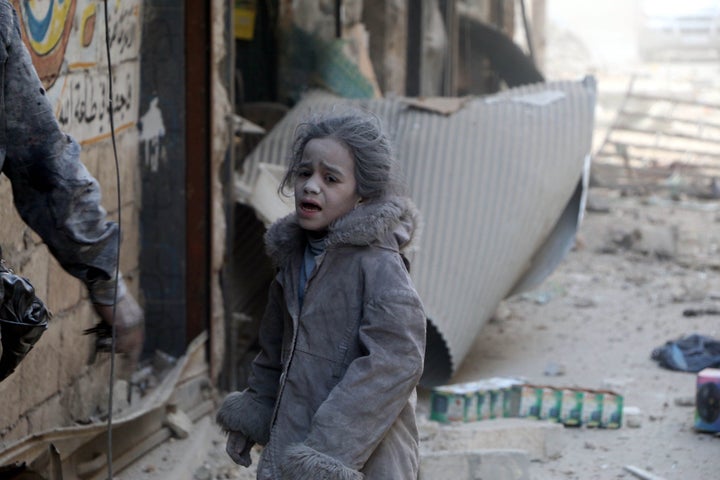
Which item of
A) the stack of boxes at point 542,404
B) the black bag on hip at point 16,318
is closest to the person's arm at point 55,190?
the black bag on hip at point 16,318

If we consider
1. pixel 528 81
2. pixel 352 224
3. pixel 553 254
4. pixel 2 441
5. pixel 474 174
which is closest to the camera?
pixel 352 224

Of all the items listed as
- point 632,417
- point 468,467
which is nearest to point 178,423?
point 468,467

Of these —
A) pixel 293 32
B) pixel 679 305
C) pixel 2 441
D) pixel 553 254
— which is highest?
pixel 293 32

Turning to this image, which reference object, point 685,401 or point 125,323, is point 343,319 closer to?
point 125,323

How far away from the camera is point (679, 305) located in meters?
8.39

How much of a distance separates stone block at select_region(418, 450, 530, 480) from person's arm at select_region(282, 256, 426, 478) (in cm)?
180

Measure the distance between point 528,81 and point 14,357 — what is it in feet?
37.2

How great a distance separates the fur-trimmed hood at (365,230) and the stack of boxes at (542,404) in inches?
102

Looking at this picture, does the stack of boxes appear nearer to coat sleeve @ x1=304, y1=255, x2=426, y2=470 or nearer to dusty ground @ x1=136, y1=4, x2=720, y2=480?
dusty ground @ x1=136, y1=4, x2=720, y2=480

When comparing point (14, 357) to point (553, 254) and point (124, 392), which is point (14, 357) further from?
point (553, 254)

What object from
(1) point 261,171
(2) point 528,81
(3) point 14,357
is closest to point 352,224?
(3) point 14,357

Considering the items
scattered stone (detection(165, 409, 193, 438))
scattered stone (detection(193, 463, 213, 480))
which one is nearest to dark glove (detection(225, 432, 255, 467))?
scattered stone (detection(193, 463, 213, 480))

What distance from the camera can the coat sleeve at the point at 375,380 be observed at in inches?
106

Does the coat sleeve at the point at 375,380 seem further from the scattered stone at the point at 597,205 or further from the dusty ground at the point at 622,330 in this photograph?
the scattered stone at the point at 597,205
